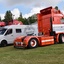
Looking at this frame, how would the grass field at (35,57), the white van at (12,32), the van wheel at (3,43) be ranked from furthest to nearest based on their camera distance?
1. the white van at (12,32)
2. the van wheel at (3,43)
3. the grass field at (35,57)

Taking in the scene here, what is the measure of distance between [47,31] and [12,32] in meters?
3.95

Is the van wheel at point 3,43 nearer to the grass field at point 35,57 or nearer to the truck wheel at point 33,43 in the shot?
the truck wheel at point 33,43

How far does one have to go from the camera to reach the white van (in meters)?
21.6

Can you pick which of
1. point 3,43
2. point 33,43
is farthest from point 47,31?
point 3,43

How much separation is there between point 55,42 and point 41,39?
2.18 metres

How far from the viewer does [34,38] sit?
17.9 meters

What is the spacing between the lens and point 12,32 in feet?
73.5

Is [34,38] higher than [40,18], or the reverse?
[40,18]

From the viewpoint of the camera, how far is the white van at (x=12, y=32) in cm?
2163

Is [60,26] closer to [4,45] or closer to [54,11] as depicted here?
[54,11]

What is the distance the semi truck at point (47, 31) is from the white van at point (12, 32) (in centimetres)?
214

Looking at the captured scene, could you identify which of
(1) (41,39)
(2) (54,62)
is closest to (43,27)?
(1) (41,39)

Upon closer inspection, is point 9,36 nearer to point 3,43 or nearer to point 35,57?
point 3,43

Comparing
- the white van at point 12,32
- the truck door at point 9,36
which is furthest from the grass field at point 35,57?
the truck door at point 9,36
